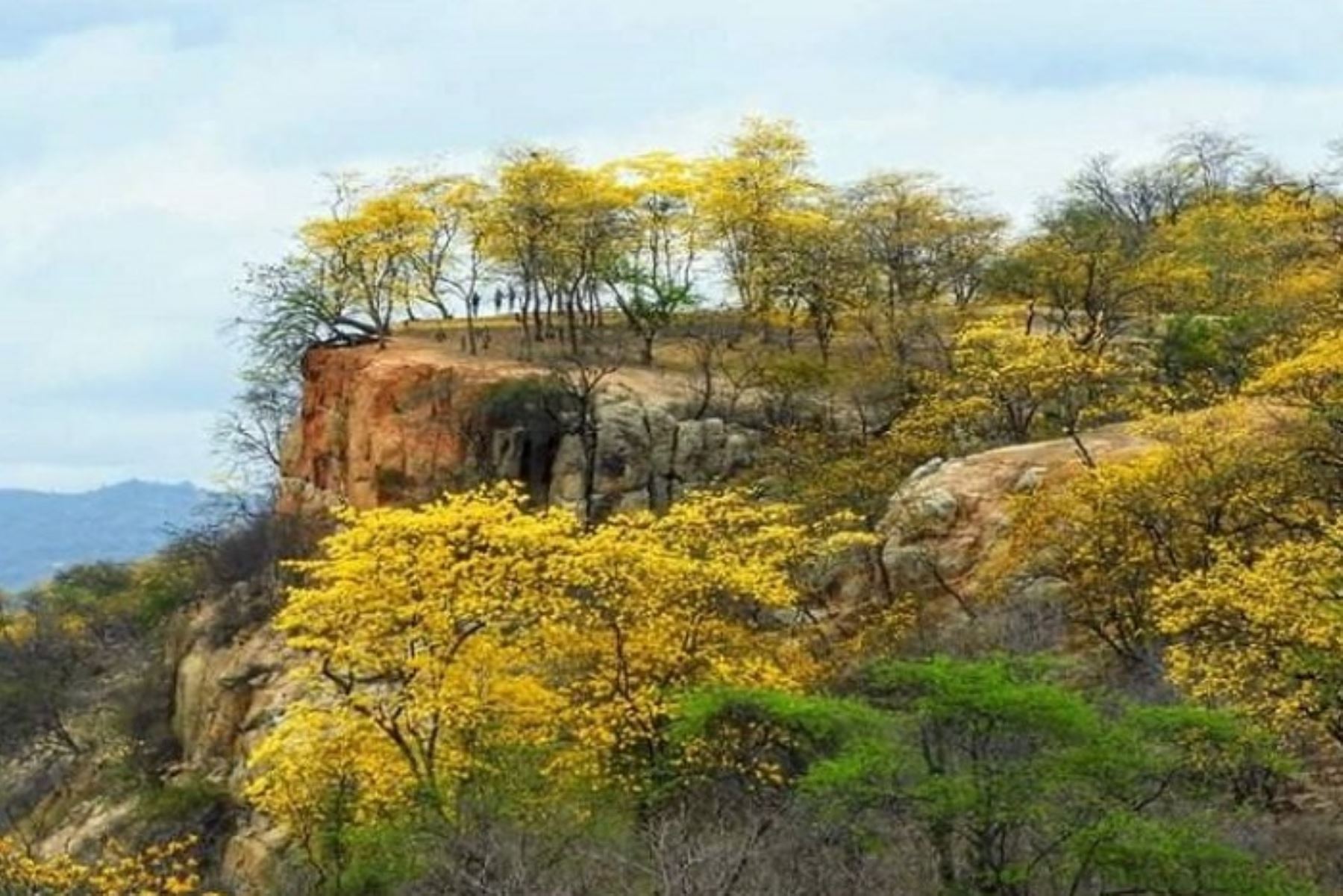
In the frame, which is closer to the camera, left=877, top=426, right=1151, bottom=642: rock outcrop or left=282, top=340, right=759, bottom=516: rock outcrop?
left=877, top=426, right=1151, bottom=642: rock outcrop

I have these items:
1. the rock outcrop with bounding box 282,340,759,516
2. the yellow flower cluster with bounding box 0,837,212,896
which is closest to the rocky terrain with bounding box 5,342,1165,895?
the rock outcrop with bounding box 282,340,759,516

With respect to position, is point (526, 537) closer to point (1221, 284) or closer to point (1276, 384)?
point (1276, 384)

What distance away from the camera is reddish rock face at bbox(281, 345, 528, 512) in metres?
41.6

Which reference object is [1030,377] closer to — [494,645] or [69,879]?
[494,645]

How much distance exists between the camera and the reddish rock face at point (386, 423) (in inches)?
1639

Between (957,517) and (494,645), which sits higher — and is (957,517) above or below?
above

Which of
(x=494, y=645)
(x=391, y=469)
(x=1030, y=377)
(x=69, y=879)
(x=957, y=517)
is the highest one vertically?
(x=1030, y=377)

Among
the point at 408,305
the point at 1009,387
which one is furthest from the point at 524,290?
the point at 1009,387

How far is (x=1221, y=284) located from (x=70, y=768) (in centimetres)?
3417

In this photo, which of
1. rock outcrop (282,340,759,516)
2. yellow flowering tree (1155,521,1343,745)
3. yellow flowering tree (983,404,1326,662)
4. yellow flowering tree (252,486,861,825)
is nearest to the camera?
yellow flowering tree (1155,521,1343,745)

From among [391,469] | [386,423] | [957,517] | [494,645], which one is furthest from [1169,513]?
[386,423]

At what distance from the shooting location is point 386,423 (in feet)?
139

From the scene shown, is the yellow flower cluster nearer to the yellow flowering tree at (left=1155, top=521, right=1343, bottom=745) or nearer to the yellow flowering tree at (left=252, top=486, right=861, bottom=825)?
the yellow flowering tree at (left=252, top=486, right=861, bottom=825)

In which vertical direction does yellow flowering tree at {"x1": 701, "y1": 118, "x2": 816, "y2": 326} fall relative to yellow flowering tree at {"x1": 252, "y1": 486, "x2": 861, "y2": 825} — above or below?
above
